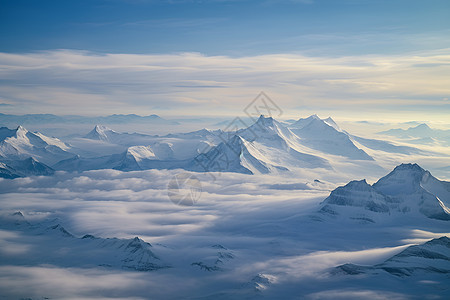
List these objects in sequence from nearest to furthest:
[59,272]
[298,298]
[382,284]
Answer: [298,298], [382,284], [59,272]

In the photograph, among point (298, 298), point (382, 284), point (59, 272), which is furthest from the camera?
point (59, 272)

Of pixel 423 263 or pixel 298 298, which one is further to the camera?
pixel 423 263

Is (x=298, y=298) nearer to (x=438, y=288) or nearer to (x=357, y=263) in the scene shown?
(x=357, y=263)

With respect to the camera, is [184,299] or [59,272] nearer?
[184,299]

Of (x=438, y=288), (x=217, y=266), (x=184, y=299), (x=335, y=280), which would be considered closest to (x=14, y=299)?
(x=184, y=299)

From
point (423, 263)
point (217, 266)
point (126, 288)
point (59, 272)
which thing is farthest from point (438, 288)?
point (59, 272)

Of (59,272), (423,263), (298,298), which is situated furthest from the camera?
(59,272)

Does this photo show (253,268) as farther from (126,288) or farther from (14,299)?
(14,299)

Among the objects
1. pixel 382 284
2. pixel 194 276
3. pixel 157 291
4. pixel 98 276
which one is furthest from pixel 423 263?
pixel 98 276

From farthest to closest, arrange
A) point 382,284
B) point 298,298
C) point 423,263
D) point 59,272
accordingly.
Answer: point 59,272
point 423,263
point 382,284
point 298,298
